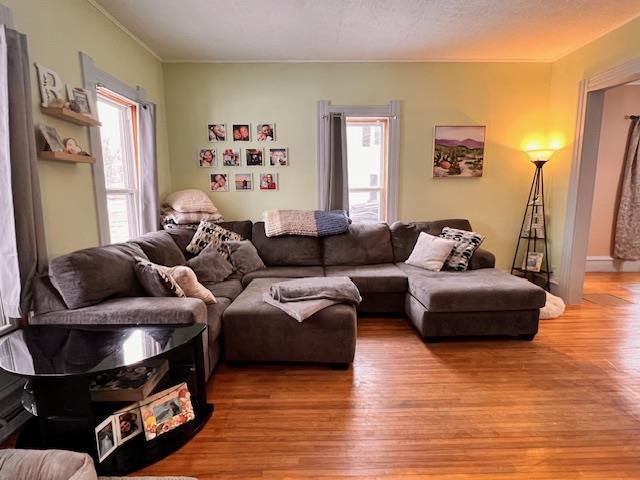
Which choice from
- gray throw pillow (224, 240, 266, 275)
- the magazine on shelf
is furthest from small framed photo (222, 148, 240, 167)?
the magazine on shelf

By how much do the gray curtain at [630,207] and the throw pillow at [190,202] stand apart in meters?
5.25

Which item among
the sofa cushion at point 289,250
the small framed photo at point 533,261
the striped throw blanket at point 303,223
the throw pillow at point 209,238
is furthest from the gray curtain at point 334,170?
the small framed photo at point 533,261

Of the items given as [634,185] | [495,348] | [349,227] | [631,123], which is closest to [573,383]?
[495,348]

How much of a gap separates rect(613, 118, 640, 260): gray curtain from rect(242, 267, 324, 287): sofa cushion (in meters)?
4.24

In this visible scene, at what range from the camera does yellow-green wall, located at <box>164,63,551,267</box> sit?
3703 mm

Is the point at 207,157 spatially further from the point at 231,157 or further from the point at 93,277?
the point at 93,277

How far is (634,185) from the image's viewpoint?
14.7ft

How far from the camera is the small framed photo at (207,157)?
12.4 feet

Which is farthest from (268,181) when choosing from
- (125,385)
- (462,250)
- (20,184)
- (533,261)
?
(533,261)

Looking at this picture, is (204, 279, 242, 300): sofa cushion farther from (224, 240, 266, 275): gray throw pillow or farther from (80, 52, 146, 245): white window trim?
(80, 52, 146, 245): white window trim

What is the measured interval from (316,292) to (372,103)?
2.46 meters

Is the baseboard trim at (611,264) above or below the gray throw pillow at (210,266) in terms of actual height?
A: below

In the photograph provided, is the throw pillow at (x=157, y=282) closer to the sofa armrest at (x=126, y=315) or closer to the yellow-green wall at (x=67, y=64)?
the sofa armrest at (x=126, y=315)

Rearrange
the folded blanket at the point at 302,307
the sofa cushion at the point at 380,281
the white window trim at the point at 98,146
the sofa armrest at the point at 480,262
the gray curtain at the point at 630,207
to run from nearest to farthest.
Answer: the folded blanket at the point at 302,307
the white window trim at the point at 98,146
the sofa cushion at the point at 380,281
the sofa armrest at the point at 480,262
the gray curtain at the point at 630,207
